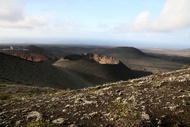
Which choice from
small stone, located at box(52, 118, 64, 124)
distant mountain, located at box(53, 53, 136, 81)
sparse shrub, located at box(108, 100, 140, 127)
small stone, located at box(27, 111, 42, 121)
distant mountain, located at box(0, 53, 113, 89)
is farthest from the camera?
distant mountain, located at box(53, 53, 136, 81)

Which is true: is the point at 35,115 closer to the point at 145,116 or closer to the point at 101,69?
the point at 145,116

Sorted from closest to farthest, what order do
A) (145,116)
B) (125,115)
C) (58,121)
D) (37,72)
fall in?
1. (125,115)
2. (145,116)
3. (58,121)
4. (37,72)

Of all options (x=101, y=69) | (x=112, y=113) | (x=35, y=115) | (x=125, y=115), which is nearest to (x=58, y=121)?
(x=35, y=115)

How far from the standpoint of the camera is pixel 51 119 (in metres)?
7.73

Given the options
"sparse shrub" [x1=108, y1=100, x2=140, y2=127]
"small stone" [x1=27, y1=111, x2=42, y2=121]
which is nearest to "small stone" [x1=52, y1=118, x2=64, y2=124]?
"small stone" [x1=27, y1=111, x2=42, y2=121]

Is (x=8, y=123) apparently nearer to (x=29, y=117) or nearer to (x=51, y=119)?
(x=29, y=117)

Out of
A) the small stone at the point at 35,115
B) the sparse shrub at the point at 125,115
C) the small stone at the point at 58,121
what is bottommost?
the small stone at the point at 35,115

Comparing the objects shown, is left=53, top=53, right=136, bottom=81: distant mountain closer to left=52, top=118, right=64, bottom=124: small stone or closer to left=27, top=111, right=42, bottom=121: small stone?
left=27, top=111, right=42, bottom=121: small stone

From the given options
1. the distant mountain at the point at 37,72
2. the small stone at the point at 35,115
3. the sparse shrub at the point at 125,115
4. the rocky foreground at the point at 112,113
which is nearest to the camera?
the sparse shrub at the point at 125,115

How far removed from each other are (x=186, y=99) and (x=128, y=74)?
287ft

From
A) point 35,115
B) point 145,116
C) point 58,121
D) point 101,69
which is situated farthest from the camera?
point 101,69

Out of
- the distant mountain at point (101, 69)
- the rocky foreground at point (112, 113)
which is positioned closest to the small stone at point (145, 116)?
the rocky foreground at point (112, 113)

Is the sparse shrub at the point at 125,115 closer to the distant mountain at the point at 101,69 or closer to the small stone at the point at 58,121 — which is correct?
the small stone at the point at 58,121

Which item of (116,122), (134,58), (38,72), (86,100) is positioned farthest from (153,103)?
(134,58)
